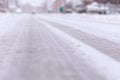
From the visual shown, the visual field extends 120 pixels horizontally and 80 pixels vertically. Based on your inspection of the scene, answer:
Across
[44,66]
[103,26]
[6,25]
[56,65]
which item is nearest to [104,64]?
[56,65]

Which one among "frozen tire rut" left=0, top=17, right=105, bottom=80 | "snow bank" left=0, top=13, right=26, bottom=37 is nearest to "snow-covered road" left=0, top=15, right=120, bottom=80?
"frozen tire rut" left=0, top=17, right=105, bottom=80

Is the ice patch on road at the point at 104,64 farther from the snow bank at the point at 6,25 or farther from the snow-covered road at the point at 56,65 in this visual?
the snow bank at the point at 6,25

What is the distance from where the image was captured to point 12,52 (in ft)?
28.2

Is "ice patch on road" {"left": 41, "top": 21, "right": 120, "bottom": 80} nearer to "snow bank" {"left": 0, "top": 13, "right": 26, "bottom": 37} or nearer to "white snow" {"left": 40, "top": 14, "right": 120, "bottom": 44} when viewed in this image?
"white snow" {"left": 40, "top": 14, "right": 120, "bottom": 44}

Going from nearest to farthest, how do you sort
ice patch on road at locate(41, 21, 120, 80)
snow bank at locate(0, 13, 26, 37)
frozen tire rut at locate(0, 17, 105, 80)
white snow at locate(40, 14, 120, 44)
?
1. frozen tire rut at locate(0, 17, 105, 80)
2. ice patch on road at locate(41, 21, 120, 80)
3. white snow at locate(40, 14, 120, 44)
4. snow bank at locate(0, 13, 26, 37)

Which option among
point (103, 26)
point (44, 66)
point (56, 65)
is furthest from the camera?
point (103, 26)

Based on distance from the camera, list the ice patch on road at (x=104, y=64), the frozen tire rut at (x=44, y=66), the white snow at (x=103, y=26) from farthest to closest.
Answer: the white snow at (x=103, y=26) → the ice patch on road at (x=104, y=64) → the frozen tire rut at (x=44, y=66)

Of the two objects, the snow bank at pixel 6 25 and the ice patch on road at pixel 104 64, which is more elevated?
the ice patch on road at pixel 104 64

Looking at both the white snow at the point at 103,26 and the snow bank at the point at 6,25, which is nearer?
the white snow at the point at 103,26

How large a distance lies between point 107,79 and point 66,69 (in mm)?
1091

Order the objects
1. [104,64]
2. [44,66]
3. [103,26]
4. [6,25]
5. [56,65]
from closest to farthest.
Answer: [44,66], [56,65], [104,64], [103,26], [6,25]

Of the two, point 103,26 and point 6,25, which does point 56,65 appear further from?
point 6,25

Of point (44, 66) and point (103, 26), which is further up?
point (44, 66)

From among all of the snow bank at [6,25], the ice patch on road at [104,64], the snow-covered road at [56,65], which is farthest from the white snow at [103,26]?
the snow bank at [6,25]
